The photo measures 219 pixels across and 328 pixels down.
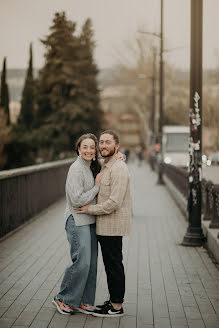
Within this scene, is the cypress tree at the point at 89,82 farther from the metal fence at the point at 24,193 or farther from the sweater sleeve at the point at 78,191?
the sweater sleeve at the point at 78,191

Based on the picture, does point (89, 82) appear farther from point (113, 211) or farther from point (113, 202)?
point (113, 202)

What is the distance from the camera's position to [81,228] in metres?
6.17

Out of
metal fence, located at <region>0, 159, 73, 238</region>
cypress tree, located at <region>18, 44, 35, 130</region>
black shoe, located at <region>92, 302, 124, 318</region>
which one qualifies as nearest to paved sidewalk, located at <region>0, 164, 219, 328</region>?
black shoe, located at <region>92, 302, 124, 318</region>

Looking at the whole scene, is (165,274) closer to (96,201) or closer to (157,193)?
(96,201)

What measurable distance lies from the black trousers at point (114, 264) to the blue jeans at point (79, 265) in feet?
0.43

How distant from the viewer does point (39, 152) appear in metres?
44.1

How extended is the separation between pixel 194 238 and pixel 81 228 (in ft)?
16.0

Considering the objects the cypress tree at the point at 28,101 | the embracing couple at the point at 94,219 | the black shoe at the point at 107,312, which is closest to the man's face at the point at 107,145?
the embracing couple at the point at 94,219

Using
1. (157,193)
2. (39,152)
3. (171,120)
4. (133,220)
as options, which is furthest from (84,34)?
(133,220)

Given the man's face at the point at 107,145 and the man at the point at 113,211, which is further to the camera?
the man's face at the point at 107,145

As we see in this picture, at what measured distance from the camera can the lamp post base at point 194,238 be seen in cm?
1073

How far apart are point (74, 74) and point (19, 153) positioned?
65.5ft

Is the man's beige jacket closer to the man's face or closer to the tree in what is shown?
the man's face

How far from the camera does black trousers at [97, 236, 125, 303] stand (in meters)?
6.20
